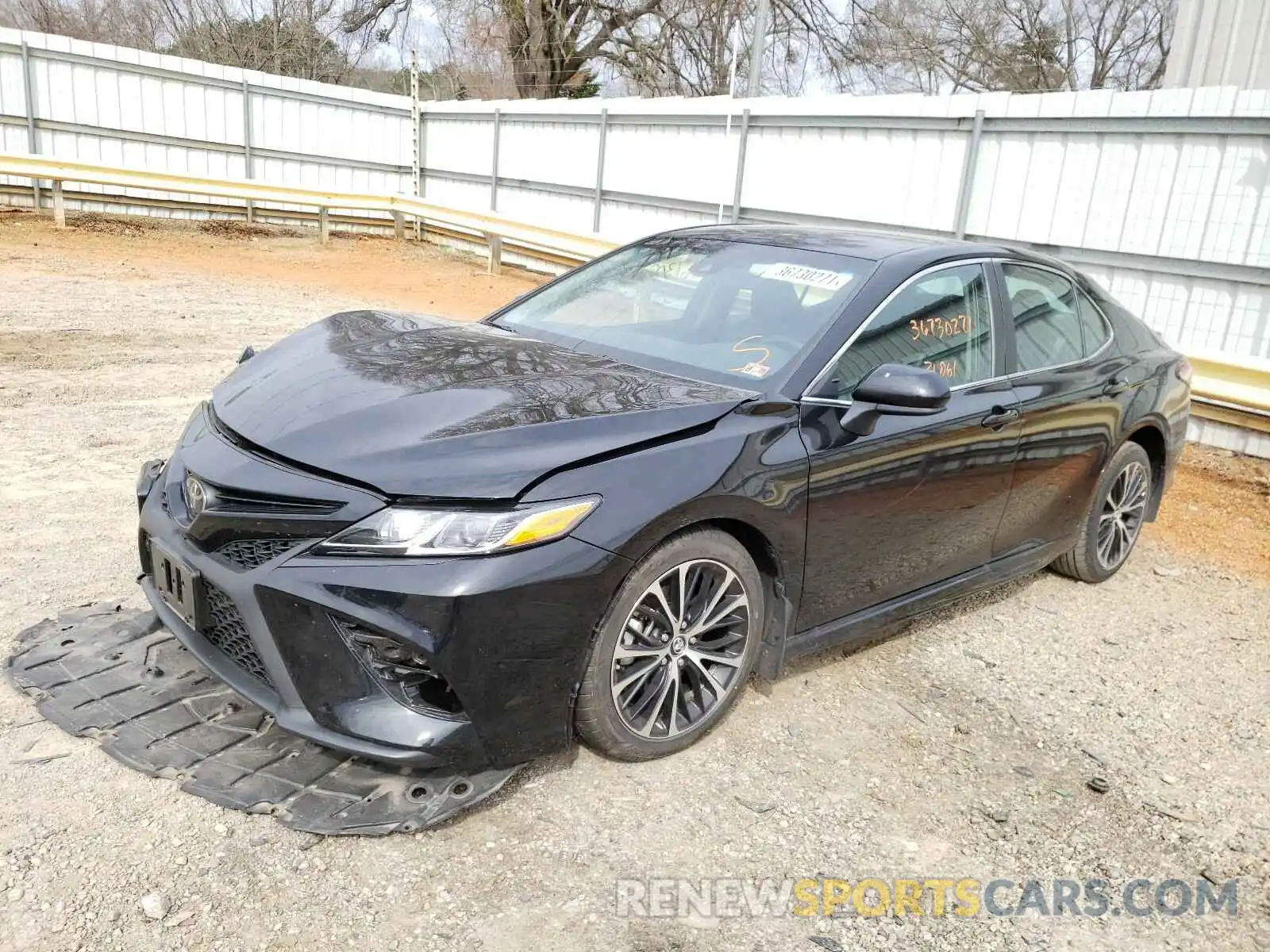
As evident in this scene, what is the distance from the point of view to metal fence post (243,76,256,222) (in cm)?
1764

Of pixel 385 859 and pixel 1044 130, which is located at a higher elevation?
pixel 1044 130

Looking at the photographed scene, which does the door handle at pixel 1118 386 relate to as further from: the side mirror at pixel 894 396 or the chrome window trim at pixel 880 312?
the side mirror at pixel 894 396

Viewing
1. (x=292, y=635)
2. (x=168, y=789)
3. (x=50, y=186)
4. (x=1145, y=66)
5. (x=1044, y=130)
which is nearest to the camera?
(x=292, y=635)

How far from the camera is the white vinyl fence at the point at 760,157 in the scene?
26.0 feet

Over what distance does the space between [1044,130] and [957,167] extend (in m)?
1.00

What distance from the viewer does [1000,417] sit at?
3.90 metres

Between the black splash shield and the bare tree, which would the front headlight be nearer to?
the black splash shield

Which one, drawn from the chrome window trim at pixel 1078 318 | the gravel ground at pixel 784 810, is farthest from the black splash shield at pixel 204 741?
the chrome window trim at pixel 1078 318

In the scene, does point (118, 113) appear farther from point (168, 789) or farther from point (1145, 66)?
point (1145, 66)

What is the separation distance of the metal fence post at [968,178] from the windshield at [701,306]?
621 centimetres

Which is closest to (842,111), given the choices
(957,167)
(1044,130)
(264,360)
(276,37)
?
(957,167)

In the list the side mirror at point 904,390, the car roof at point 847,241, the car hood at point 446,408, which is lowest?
the car hood at point 446,408

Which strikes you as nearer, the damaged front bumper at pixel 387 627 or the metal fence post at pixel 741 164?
the damaged front bumper at pixel 387 627

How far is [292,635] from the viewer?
260 cm
